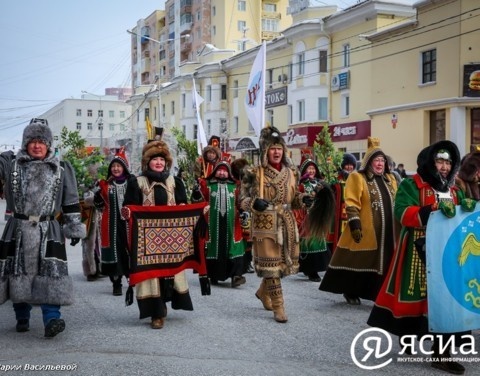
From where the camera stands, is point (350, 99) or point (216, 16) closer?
point (350, 99)

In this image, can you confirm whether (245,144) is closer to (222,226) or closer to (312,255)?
(312,255)

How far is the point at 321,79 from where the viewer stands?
32.4 m

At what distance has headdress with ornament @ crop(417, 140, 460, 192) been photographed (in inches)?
214

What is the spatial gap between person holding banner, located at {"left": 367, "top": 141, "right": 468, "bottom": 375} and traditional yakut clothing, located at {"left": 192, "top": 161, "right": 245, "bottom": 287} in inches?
170

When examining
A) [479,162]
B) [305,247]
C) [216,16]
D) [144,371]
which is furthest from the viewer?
[216,16]

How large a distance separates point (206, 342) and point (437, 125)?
20.3 metres

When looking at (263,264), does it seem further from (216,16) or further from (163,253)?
(216,16)

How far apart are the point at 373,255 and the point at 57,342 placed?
358 cm

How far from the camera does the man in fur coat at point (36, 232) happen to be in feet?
20.1

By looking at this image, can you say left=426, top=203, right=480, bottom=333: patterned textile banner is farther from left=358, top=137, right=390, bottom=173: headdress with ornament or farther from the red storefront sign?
the red storefront sign

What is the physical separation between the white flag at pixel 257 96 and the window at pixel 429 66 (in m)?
16.9

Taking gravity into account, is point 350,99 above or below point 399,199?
above

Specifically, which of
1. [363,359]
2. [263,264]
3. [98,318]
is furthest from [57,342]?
[363,359]

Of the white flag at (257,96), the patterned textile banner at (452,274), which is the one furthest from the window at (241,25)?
the patterned textile banner at (452,274)
